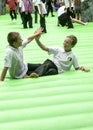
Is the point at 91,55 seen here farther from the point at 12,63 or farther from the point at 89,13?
the point at 89,13

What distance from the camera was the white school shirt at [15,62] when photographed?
4.79 meters

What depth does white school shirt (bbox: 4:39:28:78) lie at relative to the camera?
479 centimetres

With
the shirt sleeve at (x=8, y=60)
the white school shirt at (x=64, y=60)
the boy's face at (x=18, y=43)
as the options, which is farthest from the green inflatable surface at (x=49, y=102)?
the boy's face at (x=18, y=43)

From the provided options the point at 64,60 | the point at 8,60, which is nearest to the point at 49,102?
the point at 8,60

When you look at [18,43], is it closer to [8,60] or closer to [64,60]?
[8,60]

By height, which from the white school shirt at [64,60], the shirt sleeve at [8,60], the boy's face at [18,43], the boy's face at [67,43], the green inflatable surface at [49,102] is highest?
the boy's face at [18,43]

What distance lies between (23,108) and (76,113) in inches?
20.7

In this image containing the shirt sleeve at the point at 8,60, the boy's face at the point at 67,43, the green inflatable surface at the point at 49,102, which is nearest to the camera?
the green inflatable surface at the point at 49,102

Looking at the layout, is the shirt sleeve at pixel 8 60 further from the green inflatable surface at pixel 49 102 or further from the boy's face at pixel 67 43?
the boy's face at pixel 67 43

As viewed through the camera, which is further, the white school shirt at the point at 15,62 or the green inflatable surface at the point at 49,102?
the white school shirt at the point at 15,62

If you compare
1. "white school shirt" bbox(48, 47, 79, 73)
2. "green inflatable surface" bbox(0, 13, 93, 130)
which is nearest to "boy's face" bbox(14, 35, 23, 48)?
"green inflatable surface" bbox(0, 13, 93, 130)

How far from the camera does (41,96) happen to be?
421cm

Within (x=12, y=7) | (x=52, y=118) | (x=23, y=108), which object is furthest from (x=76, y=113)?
(x=12, y=7)

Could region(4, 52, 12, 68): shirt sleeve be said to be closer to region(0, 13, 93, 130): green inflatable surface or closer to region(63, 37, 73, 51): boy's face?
region(0, 13, 93, 130): green inflatable surface
